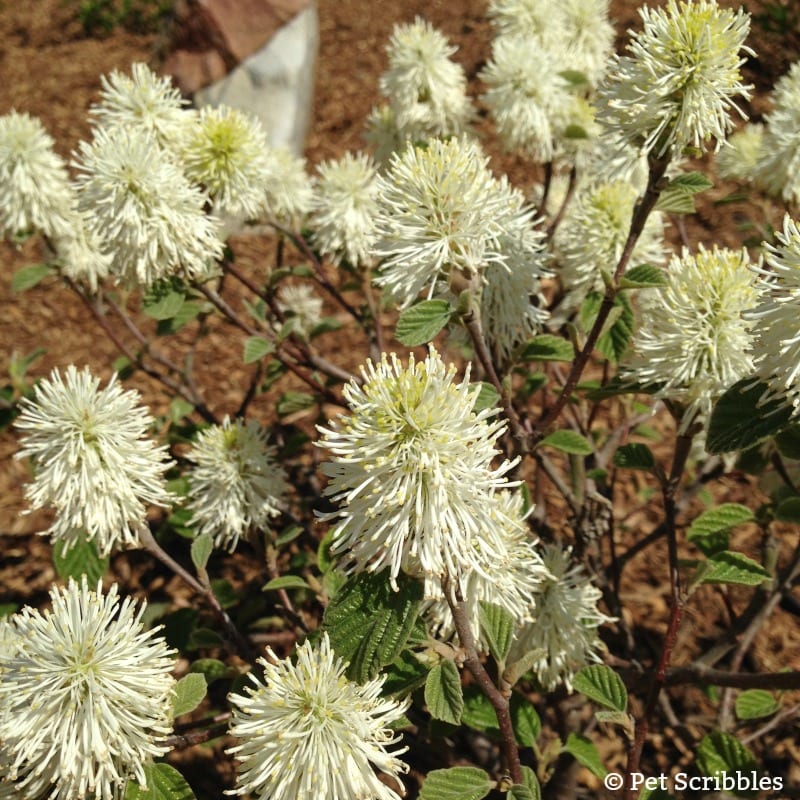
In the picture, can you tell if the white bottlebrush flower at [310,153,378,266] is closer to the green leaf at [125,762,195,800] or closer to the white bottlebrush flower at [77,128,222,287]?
the white bottlebrush flower at [77,128,222,287]

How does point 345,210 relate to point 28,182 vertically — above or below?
above

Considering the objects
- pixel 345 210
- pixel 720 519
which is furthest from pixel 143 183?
pixel 720 519

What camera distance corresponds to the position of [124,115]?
178 centimetres

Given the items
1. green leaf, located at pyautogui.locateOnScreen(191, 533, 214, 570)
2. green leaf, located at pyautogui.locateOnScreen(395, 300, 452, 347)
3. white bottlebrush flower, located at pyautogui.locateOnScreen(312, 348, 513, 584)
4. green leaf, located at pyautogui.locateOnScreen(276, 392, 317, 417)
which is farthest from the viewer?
green leaf, located at pyautogui.locateOnScreen(276, 392, 317, 417)

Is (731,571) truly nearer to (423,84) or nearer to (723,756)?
(723,756)

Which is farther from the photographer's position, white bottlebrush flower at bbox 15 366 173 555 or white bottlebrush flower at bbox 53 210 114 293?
white bottlebrush flower at bbox 53 210 114 293

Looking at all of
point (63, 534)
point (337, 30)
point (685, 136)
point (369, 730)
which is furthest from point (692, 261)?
point (337, 30)

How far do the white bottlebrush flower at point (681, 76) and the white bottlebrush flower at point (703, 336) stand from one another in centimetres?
26

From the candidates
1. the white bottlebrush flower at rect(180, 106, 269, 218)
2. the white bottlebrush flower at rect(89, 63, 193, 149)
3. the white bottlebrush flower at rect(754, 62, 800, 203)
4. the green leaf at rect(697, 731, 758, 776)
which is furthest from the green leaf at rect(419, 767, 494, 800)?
the white bottlebrush flower at rect(754, 62, 800, 203)

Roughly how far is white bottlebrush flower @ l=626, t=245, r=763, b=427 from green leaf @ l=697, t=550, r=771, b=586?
0.80 ft

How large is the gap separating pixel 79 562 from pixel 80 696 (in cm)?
54

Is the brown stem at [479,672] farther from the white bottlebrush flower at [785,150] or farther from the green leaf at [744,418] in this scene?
the white bottlebrush flower at [785,150]

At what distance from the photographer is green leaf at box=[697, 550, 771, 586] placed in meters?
1.24

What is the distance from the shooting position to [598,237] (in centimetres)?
181
